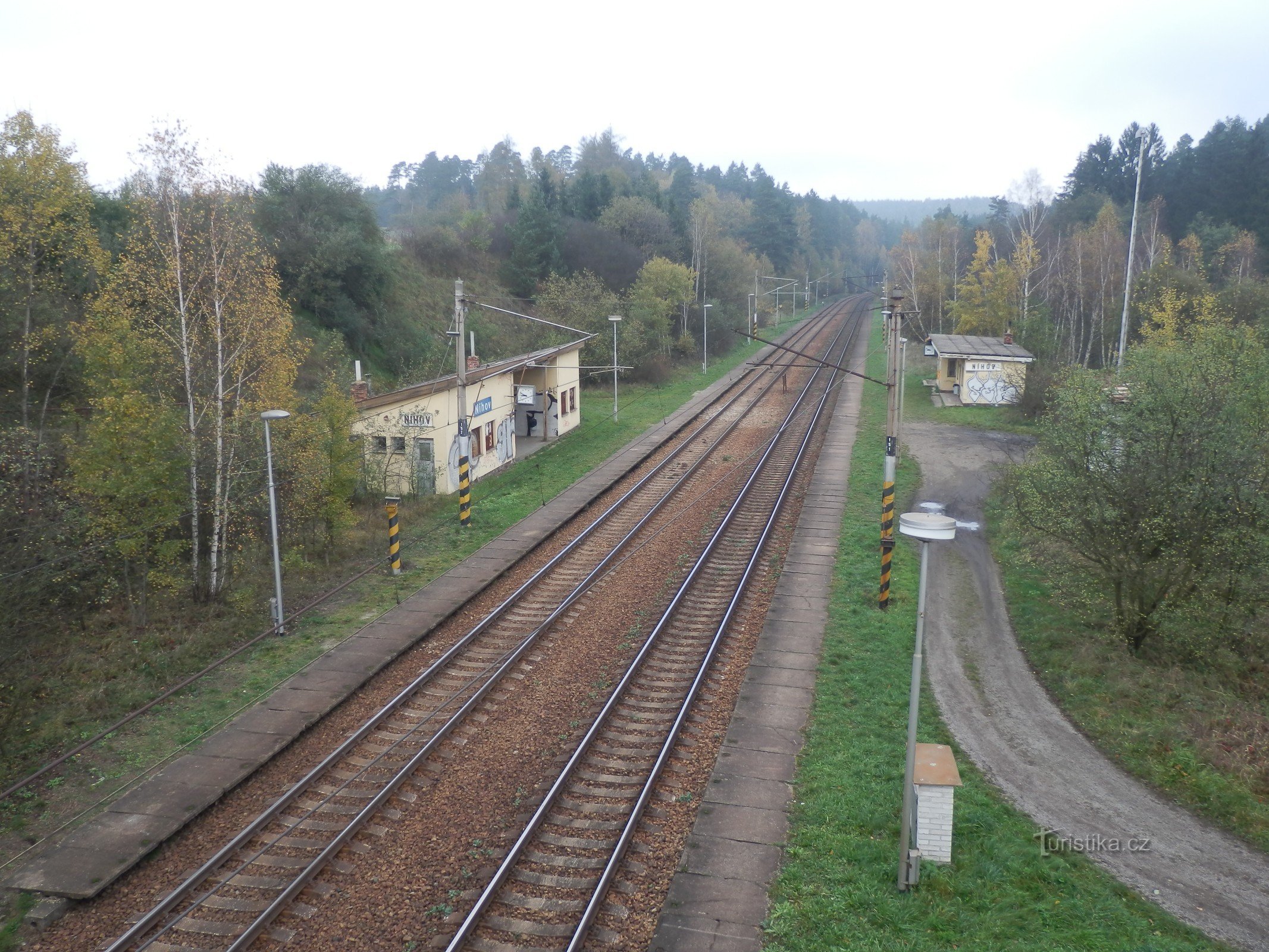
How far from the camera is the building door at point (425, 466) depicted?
2572cm

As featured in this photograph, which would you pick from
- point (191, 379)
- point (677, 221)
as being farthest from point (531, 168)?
point (191, 379)

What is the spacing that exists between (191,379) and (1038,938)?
16.6 m

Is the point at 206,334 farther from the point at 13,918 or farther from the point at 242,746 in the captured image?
the point at 13,918

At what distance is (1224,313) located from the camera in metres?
40.9

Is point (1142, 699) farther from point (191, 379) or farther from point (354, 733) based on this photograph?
point (191, 379)

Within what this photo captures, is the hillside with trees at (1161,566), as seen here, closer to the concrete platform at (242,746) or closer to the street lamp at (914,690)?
the street lamp at (914,690)

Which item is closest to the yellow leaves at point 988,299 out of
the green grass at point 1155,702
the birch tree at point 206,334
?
the green grass at point 1155,702

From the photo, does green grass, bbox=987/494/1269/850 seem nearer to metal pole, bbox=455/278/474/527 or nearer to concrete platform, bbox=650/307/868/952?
concrete platform, bbox=650/307/868/952

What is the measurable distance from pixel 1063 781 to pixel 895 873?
337 cm

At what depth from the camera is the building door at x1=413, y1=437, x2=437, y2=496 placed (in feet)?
84.4

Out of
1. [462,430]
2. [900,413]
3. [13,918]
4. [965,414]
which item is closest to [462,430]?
[462,430]

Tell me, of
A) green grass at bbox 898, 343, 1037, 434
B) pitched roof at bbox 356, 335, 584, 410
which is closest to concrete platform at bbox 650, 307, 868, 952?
pitched roof at bbox 356, 335, 584, 410

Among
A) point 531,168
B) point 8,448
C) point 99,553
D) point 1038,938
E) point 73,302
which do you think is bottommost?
point 1038,938

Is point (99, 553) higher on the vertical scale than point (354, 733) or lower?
higher
